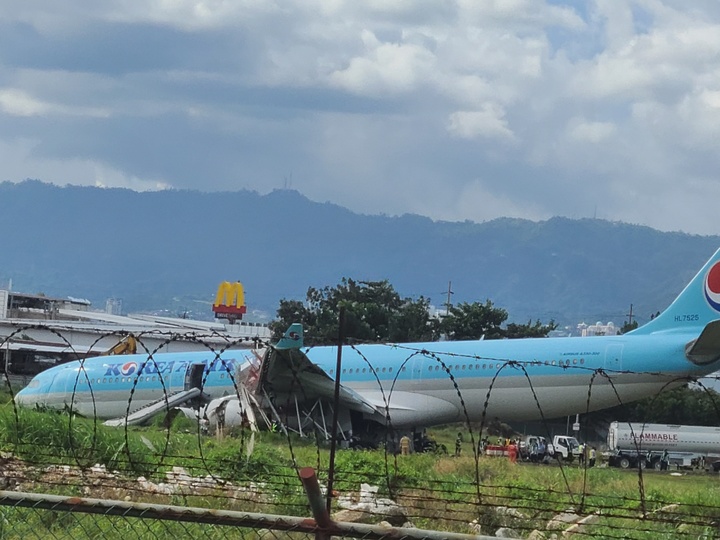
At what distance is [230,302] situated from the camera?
121 m

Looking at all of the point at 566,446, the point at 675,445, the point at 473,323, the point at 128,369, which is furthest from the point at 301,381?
the point at 473,323

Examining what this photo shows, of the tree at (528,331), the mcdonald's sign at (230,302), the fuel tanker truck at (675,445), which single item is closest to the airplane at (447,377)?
the fuel tanker truck at (675,445)

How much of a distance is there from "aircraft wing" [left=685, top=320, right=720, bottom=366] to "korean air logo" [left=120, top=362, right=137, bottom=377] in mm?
15324

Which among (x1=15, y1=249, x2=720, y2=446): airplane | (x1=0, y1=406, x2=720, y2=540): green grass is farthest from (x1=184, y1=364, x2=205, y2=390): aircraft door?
(x1=0, y1=406, x2=720, y2=540): green grass

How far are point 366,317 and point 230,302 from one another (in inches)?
2383

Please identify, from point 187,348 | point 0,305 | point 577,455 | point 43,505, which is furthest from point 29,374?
point 43,505

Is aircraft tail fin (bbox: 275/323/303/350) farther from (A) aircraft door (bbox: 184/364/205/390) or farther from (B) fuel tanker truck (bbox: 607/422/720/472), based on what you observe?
(B) fuel tanker truck (bbox: 607/422/720/472)

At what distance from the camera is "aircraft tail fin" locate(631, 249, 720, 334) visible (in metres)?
28.6

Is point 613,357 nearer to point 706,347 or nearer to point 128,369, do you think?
point 706,347

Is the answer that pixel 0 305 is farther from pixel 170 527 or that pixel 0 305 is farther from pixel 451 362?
pixel 170 527

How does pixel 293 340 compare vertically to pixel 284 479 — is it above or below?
above

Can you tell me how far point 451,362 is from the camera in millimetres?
28547

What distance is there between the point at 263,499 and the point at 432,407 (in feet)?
57.2

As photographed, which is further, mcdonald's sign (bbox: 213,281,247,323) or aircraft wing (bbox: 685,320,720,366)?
mcdonald's sign (bbox: 213,281,247,323)
